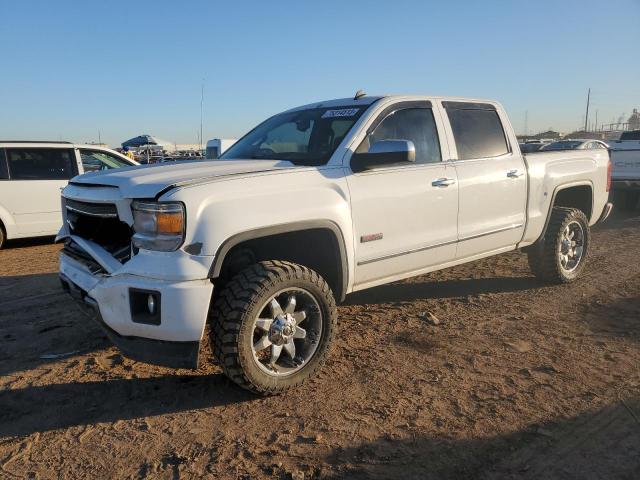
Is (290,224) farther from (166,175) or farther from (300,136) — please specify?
(300,136)

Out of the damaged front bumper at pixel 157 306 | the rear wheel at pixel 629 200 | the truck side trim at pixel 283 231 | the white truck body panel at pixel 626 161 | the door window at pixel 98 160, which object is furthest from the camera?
the rear wheel at pixel 629 200

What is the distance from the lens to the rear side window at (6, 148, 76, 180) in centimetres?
841

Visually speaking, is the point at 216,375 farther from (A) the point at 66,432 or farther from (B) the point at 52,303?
(B) the point at 52,303

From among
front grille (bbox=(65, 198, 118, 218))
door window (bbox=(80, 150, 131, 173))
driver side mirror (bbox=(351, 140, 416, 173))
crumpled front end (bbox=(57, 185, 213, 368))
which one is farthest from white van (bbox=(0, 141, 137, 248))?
driver side mirror (bbox=(351, 140, 416, 173))

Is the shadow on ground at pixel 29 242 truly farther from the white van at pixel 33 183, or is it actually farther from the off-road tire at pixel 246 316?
the off-road tire at pixel 246 316

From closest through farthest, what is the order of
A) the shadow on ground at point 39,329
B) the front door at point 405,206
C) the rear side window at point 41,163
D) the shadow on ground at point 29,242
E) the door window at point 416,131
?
the front door at point 405,206, the shadow on ground at point 39,329, the door window at point 416,131, the rear side window at point 41,163, the shadow on ground at point 29,242

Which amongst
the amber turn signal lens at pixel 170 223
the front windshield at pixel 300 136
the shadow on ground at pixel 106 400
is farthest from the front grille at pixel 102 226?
the front windshield at pixel 300 136

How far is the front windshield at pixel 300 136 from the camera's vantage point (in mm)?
4074

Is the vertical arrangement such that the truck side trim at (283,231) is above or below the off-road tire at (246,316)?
above

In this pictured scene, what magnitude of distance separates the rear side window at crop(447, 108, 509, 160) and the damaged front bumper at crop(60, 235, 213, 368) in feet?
9.04

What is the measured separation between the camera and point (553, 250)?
5605 mm

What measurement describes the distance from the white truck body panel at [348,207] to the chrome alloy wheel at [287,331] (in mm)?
432

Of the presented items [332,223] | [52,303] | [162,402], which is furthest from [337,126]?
[52,303]

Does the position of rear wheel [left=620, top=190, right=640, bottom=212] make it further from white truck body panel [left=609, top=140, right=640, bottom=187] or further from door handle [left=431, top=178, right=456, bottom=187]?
door handle [left=431, top=178, right=456, bottom=187]
